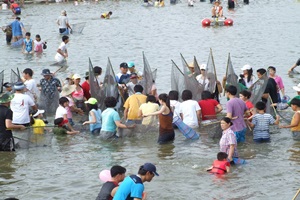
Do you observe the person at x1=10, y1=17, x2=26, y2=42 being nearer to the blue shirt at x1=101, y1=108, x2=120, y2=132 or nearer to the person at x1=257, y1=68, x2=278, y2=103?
the person at x1=257, y1=68, x2=278, y2=103

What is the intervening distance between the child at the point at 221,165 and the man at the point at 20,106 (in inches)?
166

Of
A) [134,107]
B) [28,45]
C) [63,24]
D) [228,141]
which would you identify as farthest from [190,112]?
[63,24]

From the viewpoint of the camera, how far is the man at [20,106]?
14836 mm

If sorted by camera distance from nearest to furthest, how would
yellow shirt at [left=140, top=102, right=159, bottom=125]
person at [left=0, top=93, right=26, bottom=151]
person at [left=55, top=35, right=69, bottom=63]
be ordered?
person at [left=0, top=93, right=26, bottom=151] → yellow shirt at [left=140, top=102, right=159, bottom=125] → person at [left=55, top=35, right=69, bottom=63]

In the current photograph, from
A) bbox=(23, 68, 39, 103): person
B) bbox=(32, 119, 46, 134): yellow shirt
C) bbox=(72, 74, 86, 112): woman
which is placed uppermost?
bbox=(23, 68, 39, 103): person

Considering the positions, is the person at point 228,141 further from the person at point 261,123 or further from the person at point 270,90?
the person at point 270,90

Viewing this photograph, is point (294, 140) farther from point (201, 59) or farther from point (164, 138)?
point (201, 59)

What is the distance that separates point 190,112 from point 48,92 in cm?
410

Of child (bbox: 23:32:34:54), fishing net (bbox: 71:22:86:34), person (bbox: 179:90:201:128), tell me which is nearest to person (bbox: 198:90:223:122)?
person (bbox: 179:90:201:128)

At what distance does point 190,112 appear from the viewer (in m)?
15.8

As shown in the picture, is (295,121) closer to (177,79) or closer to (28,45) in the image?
(177,79)

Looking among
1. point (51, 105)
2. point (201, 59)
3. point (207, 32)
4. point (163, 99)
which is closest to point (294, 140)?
point (163, 99)

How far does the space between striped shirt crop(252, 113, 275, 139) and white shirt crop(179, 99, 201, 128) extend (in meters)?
1.38

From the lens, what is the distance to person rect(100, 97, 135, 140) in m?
15.4
